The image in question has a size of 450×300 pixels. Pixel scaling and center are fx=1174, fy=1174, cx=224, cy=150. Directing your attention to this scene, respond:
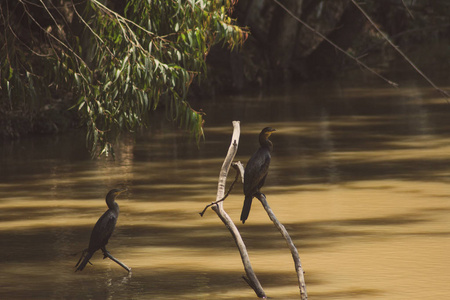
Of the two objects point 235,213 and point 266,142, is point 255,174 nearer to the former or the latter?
point 266,142

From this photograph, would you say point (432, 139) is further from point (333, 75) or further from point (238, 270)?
point (333, 75)

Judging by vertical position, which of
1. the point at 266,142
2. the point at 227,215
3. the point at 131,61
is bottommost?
the point at 227,215

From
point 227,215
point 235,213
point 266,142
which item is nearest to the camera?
point 227,215

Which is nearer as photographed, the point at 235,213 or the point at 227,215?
the point at 227,215

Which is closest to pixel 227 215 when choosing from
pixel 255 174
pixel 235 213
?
pixel 255 174

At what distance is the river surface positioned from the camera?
352 inches

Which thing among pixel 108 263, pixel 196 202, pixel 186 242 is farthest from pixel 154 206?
pixel 108 263

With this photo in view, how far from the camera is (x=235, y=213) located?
12109 mm

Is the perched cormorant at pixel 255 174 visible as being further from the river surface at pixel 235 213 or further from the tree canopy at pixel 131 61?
the tree canopy at pixel 131 61

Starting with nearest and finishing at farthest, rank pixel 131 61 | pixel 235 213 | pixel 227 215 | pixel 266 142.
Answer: pixel 227 215, pixel 266 142, pixel 131 61, pixel 235 213

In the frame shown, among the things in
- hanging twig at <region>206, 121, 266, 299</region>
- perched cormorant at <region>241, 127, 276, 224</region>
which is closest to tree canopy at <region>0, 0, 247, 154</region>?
perched cormorant at <region>241, 127, 276, 224</region>

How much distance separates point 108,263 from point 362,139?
9.41m

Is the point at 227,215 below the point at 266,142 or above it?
below

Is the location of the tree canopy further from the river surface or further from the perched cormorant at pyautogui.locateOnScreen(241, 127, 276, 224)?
the perched cormorant at pyautogui.locateOnScreen(241, 127, 276, 224)
